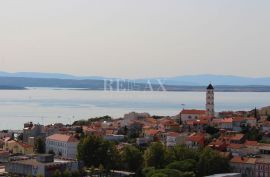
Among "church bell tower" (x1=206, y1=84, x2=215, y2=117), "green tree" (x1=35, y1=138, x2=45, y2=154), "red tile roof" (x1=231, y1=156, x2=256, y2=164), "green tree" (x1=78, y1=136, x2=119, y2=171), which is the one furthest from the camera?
"church bell tower" (x1=206, y1=84, x2=215, y2=117)

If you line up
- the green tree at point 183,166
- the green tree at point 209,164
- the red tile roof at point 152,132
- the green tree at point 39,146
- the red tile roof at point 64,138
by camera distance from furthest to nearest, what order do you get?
the red tile roof at point 152,132, the green tree at point 39,146, the red tile roof at point 64,138, the green tree at point 209,164, the green tree at point 183,166

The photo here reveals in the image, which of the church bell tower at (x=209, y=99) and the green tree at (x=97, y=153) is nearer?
the green tree at (x=97, y=153)

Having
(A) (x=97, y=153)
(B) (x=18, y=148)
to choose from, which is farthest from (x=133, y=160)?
(B) (x=18, y=148)

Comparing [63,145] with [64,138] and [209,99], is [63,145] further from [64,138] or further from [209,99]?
[209,99]

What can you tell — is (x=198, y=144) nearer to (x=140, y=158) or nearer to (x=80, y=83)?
(x=140, y=158)

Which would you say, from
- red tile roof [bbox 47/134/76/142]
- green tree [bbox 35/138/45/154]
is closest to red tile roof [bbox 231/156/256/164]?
red tile roof [bbox 47/134/76/142]

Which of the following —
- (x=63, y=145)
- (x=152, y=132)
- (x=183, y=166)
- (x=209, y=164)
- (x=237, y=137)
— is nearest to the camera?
(x=183, y=166)

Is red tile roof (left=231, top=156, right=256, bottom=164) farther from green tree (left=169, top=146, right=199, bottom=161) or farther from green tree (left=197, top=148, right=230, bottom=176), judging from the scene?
green tree (left=169, top=146, right=199, bottom=161)

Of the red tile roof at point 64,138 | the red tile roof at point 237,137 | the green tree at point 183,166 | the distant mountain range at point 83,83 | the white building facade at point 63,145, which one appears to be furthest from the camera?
the distant mountain range at point 83,83

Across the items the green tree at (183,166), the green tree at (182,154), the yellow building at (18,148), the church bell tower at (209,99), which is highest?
the church bell tower at (209,99)

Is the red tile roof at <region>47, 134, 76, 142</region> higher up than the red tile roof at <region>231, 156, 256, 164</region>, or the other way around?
the red tile roof at <region>47, 134, 76, 142</region>

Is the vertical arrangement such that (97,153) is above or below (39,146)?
above

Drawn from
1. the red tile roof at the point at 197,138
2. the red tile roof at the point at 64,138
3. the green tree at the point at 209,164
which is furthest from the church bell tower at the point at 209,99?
the green tree at the point at 209,164

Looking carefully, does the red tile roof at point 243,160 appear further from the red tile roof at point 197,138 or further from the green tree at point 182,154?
the red tile roof at point 197,138
